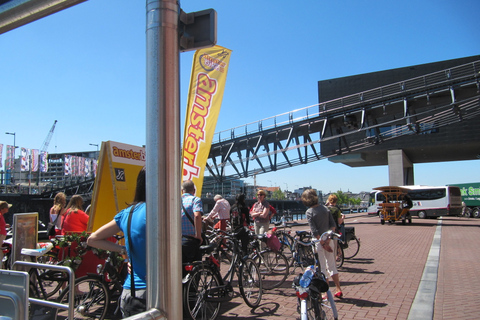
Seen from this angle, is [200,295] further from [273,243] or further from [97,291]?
[273,243]

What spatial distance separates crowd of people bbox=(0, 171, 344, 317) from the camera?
275 centimetres

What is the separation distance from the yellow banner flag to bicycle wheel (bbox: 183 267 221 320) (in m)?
3.36

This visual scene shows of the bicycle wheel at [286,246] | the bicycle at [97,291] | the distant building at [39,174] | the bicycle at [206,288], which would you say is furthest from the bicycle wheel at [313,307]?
the distant building at [39,174]

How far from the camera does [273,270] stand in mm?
6812

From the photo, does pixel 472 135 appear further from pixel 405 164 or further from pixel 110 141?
pixel 110 141

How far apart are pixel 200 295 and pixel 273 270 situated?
106 inches

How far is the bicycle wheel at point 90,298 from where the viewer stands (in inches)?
176

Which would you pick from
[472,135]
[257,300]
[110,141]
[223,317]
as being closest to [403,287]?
[257,300]

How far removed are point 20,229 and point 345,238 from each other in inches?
277

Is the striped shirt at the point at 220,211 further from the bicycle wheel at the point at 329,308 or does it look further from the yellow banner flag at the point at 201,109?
the bicycle wheel at the point at 329,308

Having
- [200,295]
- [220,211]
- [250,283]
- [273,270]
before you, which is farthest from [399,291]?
[220,211]

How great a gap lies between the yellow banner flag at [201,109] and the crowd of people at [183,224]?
169 cm

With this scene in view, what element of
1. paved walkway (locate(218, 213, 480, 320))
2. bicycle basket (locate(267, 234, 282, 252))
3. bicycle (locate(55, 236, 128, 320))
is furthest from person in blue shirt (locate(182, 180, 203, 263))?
bicycle basket (locate(267, 234, 282, 252))

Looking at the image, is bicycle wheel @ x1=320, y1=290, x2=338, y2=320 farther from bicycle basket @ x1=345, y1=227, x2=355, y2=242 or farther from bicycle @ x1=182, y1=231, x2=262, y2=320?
A: bicycle basket @ x1=345, y1=227, x2=355, y2=242
